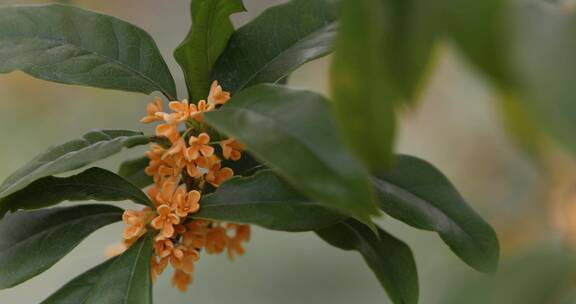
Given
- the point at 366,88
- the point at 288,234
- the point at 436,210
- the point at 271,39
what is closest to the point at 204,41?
the point at 271,39

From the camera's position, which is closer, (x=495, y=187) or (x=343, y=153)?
(x=343, y=153)

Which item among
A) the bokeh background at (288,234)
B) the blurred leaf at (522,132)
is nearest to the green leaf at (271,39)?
the blurred leaf at (522,132)

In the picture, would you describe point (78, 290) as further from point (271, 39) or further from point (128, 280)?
point (271, 39)

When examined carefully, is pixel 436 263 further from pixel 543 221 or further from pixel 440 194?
pixel 440 194

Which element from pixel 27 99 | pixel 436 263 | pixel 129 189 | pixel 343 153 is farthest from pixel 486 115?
pixel 343 153

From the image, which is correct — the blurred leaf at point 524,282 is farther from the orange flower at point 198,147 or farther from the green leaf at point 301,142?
the orange flower at point 198,147
